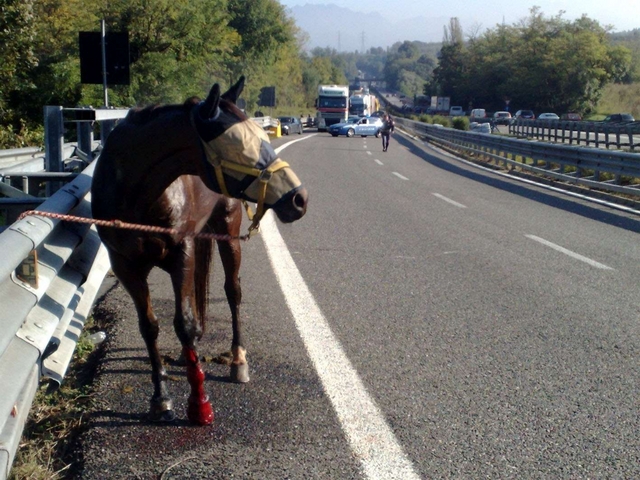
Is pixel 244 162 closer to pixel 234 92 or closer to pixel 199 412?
pixel 234 92

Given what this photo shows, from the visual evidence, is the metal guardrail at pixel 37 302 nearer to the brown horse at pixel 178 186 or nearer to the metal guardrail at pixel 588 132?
the brown horse at pixel 178 186

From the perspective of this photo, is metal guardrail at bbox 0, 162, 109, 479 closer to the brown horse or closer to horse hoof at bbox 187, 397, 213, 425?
the brown horse

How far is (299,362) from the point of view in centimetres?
498

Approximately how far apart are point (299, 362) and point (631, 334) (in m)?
2.79

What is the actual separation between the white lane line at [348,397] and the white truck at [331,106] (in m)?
53.6

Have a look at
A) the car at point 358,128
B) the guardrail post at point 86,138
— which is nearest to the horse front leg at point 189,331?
the guardrail post at point 86,138

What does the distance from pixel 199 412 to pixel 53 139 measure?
4.04 metres

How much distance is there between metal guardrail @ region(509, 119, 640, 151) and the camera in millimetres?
30969

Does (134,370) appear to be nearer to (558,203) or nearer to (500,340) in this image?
(500,340)

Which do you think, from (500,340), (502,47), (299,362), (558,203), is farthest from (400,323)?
(502,47)

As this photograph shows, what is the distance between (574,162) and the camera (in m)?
18.2

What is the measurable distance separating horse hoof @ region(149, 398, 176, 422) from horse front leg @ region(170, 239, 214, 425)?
0.37ft

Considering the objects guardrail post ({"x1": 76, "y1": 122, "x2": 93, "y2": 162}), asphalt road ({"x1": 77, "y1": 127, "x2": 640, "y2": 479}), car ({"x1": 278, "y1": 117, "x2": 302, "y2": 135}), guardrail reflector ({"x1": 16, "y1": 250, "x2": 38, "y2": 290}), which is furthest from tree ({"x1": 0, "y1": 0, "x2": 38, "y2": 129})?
car ({"x1": 278, "y1": 117, "x2": 302, "y2": 135})

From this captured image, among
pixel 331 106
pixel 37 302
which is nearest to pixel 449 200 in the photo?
pixel 37 302
